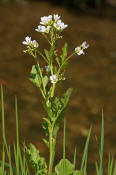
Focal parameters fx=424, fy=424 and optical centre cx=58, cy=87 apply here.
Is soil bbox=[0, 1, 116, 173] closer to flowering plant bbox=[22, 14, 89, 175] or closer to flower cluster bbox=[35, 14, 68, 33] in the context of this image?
flowering plant bbox=[22, 14, 89, 175]

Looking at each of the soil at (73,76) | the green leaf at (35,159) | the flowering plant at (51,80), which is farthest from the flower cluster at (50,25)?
the soil at (73,76)

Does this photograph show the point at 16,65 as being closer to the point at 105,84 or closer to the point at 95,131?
the point at 105,84

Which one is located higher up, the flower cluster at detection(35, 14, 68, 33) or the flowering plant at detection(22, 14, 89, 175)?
the flower cluster at detection(35, 14, 68, 33)

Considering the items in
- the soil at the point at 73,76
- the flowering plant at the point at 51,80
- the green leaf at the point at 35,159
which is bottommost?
the green leaf at the point at 35,159

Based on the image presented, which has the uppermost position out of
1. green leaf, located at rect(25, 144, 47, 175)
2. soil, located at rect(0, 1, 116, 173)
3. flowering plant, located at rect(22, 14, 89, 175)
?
soil, located at rect(0, 1, 116, 173)

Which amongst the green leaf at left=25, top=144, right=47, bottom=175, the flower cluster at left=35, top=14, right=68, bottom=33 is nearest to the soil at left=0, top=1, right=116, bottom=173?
the green leaf at left=25, top=144, right=47, bottom=175

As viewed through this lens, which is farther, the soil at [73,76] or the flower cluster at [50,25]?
the soil at [73,76]

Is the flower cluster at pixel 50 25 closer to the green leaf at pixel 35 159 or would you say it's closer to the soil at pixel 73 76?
the green leaf at pixel 35 159

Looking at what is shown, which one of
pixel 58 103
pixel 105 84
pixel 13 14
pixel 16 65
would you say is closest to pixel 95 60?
pixel 105 84

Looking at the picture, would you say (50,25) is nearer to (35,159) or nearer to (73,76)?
(35,159)
